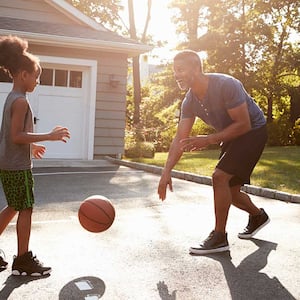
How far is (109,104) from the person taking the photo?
14.2 meters

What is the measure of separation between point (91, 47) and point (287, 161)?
6.19 meters

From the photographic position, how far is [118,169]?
39.2 feet

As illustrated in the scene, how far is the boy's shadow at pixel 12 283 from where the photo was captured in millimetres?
3380

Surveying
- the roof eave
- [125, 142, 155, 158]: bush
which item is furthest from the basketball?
[125, 142, 155, 158]: bush

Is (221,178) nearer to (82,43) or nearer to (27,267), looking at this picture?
(27,267)

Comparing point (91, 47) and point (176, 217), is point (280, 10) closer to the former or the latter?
point (91, 47)

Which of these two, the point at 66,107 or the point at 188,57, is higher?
the point at 188,57

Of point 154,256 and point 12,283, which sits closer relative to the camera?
point 12,283

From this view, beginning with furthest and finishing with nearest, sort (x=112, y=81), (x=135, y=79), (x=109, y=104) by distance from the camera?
(x=135, y=79), (x=109, y=104), (x=112, y=81)

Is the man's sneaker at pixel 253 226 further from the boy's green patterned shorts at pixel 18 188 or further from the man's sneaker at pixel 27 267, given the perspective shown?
the boy's green patterned shorts at pixel 18 188

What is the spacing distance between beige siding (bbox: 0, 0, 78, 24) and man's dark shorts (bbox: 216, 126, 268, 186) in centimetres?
1103

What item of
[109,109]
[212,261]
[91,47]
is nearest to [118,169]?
[109,109]

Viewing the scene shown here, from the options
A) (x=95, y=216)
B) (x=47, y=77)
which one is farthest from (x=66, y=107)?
(x=95, y=216)

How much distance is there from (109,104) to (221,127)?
384 inches
